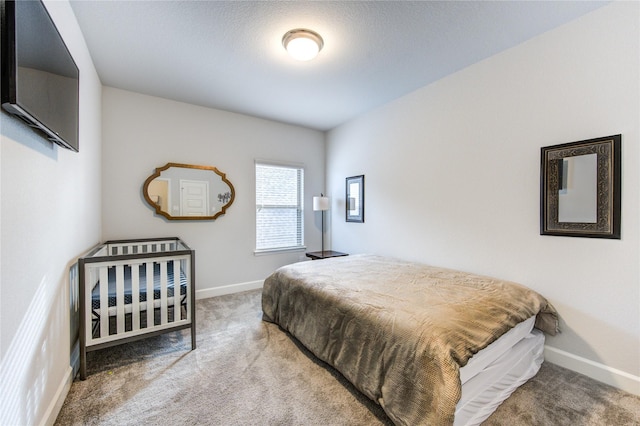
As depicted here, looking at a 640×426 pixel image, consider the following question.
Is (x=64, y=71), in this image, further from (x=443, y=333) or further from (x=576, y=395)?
(x=576, y=395)

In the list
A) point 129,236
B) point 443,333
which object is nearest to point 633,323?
point 443,333

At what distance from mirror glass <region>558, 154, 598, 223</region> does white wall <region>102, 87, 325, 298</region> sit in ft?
10.6

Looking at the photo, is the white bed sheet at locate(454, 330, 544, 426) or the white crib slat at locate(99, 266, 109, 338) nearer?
the white bed sheet at locate(454, 330, 544, 426)

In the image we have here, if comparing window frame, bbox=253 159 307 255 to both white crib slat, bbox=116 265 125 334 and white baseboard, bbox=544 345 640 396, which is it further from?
white baseboard, bbox=544 345 640 396

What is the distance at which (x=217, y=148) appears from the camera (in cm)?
370

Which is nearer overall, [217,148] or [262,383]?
[262,383]

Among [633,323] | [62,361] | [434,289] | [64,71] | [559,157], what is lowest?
[62,361]

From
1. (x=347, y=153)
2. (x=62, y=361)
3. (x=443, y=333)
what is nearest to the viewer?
(x=443, y=333)

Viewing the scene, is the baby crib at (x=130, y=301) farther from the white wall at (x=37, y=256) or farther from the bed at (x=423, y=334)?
the bed at (x=423, y=334)

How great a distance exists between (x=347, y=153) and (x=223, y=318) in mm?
2872

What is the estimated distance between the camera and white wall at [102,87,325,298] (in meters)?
3.11

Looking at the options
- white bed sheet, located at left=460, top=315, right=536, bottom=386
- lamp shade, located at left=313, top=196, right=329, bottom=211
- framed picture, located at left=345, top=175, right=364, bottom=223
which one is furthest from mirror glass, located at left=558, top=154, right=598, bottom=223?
lamp shade, located at left=313, top=196, right=329, bottom=211

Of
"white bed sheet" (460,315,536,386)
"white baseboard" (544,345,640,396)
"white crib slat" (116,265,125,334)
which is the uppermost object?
"white crib slat" (116,265,125,334)

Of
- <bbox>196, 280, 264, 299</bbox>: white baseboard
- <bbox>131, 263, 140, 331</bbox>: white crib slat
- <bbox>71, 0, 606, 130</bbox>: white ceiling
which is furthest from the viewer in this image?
<bbox>196, 280, 264, 299</bbox>: white baseboard
